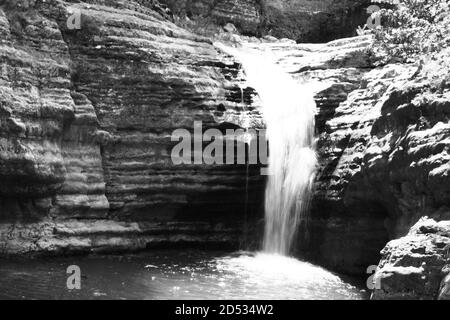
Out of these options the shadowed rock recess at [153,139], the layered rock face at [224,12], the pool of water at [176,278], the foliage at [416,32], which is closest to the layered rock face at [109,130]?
the shadowed rock recess at [153,139]

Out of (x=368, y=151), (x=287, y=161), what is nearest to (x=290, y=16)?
(x=287, y=161)

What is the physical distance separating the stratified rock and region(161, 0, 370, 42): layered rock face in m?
14.7

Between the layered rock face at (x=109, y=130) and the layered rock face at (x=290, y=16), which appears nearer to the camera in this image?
the layered rock face at (x=109, y=130)

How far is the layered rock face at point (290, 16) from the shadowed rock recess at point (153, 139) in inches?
282

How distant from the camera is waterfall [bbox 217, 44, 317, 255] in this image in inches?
604

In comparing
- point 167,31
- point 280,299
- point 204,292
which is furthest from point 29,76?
point 280,299

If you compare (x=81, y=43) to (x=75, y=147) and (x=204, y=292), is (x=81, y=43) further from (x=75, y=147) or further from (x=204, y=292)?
(x=204, y=292)

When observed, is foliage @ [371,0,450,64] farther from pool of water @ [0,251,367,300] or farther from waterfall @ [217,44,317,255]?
pool of water @ [0,251,367,300]

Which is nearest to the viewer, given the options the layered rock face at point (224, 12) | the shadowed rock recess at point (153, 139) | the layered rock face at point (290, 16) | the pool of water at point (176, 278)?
the pool of water at point (176, 278)

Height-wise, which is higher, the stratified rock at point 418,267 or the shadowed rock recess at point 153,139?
the shadowed rock recess at point 153,139

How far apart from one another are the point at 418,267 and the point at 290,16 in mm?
16800

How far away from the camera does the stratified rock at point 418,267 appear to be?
31.7ft

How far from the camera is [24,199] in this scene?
14.1m

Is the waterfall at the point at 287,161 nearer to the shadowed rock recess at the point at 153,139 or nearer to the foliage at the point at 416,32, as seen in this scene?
the shadowed rock recess at the point at 153,139
